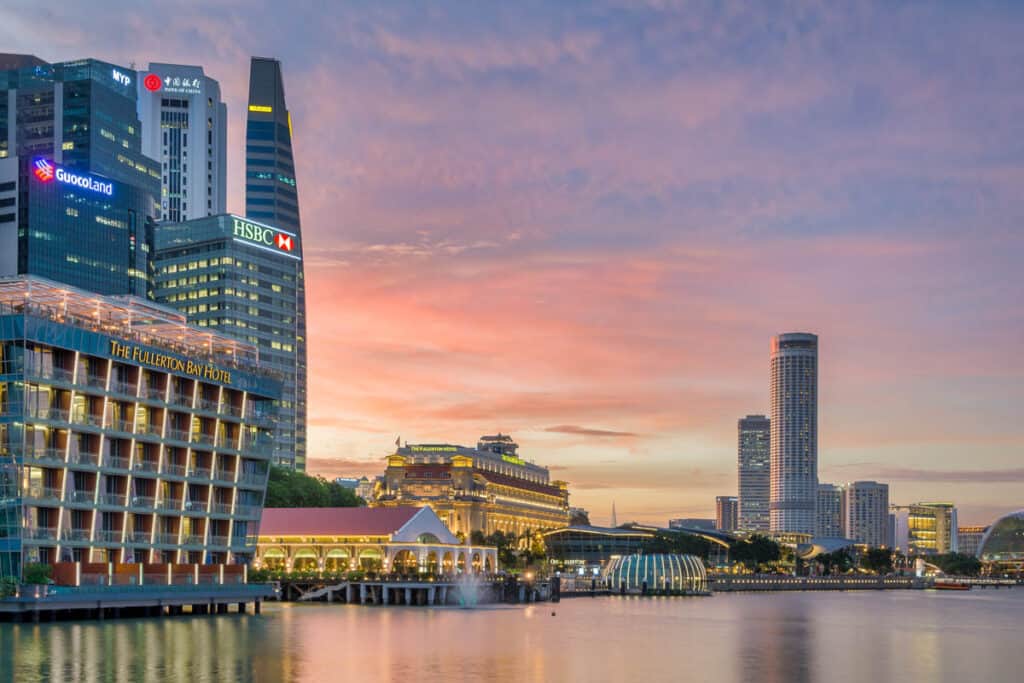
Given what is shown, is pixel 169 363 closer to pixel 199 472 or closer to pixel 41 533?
pixel 199 472

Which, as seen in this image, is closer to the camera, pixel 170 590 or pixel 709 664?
pixel 709 664

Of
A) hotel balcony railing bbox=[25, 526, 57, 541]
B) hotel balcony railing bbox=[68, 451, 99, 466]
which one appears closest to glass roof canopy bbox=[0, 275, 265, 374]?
hotel balcony railing bbox=[68, 451, 99, 466]

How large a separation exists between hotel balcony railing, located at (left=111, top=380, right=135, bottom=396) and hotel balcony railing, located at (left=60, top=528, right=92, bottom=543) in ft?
41.1

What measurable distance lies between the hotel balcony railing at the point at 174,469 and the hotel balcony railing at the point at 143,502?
10.8ft

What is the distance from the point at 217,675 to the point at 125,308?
183ft

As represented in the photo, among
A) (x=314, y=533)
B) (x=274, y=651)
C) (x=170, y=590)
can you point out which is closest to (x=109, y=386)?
(x=170, y=590)

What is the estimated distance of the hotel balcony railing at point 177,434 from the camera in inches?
5113

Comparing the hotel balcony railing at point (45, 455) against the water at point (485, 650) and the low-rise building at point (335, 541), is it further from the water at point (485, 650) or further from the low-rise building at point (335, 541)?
the low-rise building at point (335, 541)

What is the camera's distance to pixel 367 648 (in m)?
102

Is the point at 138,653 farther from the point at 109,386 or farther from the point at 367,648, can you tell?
the point at 109,386

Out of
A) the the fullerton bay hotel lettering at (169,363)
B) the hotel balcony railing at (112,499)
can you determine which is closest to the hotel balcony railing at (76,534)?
the hotel balcony railing at (112,499)

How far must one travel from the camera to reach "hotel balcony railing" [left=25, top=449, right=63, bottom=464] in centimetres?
Result: 11144

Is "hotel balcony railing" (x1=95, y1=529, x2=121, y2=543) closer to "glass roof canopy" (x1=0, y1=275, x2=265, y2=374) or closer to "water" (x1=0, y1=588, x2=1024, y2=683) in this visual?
"water" (x1=0, y1=588, x2=1024, y2=683)

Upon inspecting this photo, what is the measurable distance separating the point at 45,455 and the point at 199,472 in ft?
77.0
